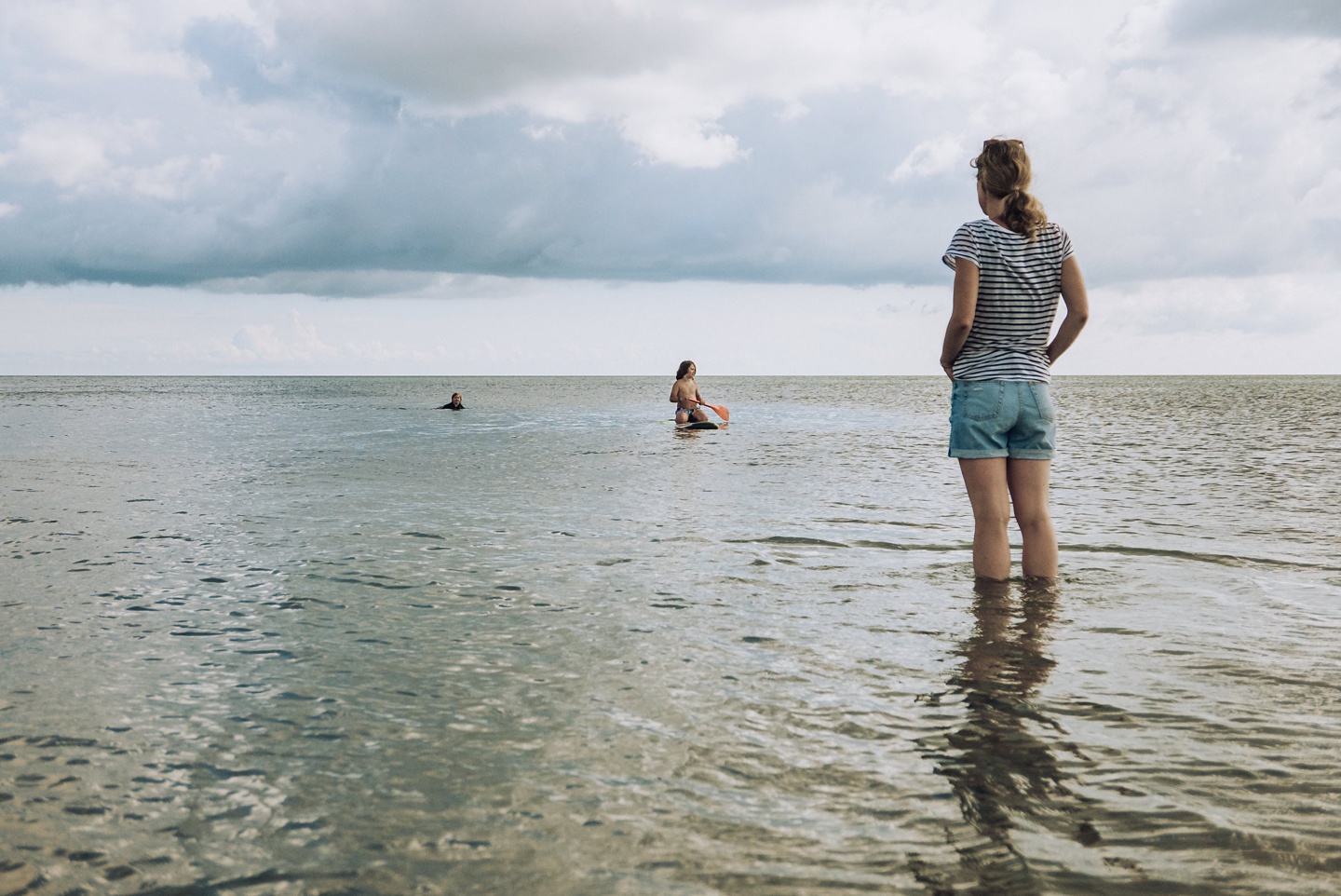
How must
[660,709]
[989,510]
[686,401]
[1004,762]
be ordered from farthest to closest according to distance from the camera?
[686,401] < [989,510] < [660,709] < [1004,762]

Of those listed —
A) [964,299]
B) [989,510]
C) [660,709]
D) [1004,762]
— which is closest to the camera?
[1004,762]

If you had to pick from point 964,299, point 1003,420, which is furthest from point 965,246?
point 1003,420

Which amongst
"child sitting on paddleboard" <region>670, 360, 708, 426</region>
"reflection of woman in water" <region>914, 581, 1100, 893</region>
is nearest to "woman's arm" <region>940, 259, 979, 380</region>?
"reflection of woman in water" <region>914, 581, 1100, 893</region>

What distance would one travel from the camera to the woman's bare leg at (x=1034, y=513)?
582 cm

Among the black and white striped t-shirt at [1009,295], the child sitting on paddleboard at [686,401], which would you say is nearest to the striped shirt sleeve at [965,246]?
the black and white striped t-shirt at [1009,295]

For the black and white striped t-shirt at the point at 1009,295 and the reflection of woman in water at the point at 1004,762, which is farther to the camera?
the black and white striped t-shirt at the point at 1009,295

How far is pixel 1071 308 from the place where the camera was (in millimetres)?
5848

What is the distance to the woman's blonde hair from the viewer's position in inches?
220

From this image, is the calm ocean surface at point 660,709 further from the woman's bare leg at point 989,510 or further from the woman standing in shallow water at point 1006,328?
the woman standing in shallow water at point 1006,328

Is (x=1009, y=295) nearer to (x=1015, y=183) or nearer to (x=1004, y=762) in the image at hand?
(x=1015, y=183)

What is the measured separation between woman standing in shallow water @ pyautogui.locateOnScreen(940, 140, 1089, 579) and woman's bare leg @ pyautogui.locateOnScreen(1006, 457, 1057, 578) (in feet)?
0.03

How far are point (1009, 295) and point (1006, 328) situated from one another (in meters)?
0.20

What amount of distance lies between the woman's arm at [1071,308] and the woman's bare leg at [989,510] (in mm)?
778

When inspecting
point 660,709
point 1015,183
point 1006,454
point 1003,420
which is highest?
point 1015,183
